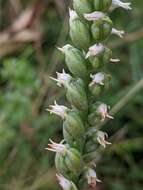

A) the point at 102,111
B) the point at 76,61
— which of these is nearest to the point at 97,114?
the point at 102,111

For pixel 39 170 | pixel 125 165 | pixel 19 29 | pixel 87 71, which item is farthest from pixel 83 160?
pixel 19 29

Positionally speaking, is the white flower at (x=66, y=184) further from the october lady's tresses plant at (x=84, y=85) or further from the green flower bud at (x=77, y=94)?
the green flower bud at (x=77, y=94)

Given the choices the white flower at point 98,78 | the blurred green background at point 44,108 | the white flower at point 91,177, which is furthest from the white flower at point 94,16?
the blurred green background at point 44,108

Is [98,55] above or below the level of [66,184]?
above

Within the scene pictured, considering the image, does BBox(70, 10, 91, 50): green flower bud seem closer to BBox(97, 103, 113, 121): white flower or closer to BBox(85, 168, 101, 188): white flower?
BBox(97, 103, 113, 121): white flower

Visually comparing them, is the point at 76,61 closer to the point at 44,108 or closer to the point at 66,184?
the point at 66,184

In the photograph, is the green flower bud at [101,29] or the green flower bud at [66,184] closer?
the green flower bud at [101,29]

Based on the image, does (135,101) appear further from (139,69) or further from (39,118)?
(39,118)
